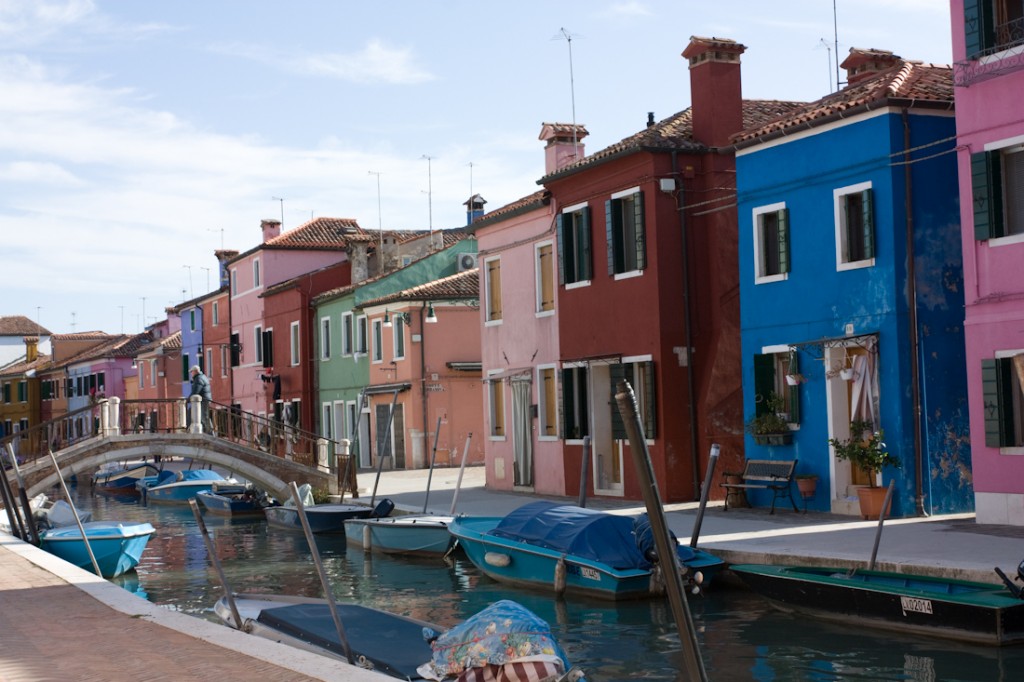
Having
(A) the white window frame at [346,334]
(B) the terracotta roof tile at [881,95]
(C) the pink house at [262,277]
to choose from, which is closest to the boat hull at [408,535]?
(B) the terracotta roof tile at [881,95]

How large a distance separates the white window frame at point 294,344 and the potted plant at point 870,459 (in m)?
28.9

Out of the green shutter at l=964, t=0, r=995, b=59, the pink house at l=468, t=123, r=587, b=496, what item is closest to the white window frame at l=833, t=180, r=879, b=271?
the green shutter at l=964, t=0, r=995, b=59

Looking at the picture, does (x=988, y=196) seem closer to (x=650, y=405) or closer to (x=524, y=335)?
(x=650, y=405)

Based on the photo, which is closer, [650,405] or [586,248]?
[650,405]

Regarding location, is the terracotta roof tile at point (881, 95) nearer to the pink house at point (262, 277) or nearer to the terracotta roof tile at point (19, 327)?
the pink house at point (262, 277)

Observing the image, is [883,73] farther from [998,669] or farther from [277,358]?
[277,358]

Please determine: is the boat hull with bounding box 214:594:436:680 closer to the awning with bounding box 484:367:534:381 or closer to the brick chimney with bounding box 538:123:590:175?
the awning with bounding box 484:367:534:381

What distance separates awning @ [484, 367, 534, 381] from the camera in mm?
27359

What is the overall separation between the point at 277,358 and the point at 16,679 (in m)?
38.9

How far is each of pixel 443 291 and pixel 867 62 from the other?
16.9 m

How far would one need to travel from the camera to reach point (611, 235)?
79.0 feet

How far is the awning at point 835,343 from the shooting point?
18828mm

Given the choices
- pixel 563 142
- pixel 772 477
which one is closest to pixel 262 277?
pixel 563 142

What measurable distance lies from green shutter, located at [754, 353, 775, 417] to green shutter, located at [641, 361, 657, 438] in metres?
2.15
